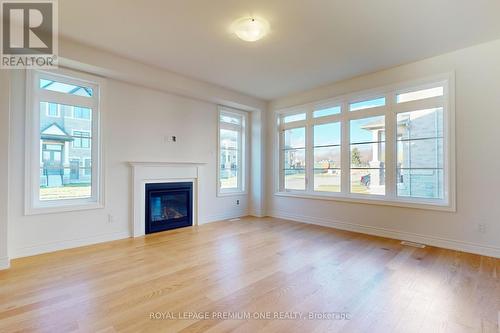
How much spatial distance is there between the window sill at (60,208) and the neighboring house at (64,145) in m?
0.33

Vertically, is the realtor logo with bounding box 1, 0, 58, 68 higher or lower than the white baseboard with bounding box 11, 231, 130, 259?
higher

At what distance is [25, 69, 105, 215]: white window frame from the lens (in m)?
3.18

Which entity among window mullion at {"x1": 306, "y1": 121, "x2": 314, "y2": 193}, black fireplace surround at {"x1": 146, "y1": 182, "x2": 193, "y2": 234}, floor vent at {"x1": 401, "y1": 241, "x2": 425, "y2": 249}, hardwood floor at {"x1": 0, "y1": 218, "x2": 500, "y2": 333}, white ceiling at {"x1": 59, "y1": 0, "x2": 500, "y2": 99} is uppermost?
white ceiling at {"x1": 59, "y1": 0, "x2": 500, "y2": 99}

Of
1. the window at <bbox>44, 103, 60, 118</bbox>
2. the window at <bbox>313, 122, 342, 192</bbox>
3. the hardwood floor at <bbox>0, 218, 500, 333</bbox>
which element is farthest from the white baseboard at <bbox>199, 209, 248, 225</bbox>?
the window at <bbox>44, 103, 60, 118</bbox>

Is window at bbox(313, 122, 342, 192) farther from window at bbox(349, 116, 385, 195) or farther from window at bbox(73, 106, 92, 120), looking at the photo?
window at bbox(73, 106, 92, 120)

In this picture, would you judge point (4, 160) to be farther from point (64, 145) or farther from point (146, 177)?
point (146, 177)

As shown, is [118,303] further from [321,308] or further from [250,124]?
[250,124]

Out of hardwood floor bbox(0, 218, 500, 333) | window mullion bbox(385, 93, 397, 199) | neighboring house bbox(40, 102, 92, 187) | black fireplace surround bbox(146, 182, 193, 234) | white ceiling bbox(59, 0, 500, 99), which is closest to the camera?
hardwood floor bbox(0, 218, 500, 333)

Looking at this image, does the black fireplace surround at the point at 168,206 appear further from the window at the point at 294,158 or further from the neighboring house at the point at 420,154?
the neighboring house at the point at 420,154

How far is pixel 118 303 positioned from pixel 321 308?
66.6 inches

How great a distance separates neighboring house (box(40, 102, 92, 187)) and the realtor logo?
0.56m

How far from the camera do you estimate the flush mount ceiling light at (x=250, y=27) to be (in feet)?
8.85

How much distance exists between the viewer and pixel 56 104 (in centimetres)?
347

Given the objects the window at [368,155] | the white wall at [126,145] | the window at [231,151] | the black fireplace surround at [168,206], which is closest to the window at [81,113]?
the white wall at [126,145]
